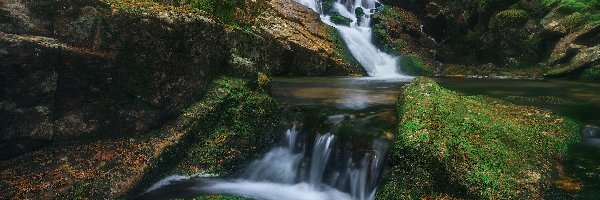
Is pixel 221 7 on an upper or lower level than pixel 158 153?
upper

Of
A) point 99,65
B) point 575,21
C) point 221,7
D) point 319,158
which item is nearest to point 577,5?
→ point 575,21

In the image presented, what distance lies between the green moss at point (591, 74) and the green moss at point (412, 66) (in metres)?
8.80

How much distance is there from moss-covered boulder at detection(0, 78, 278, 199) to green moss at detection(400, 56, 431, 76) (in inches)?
676

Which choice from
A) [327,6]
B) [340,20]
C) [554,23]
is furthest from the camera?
[327,6]

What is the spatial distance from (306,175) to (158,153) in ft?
11.4

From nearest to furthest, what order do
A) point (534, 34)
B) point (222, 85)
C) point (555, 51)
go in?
1. point (222, 85)
2. point (555, 51)
3. point (534, 34)

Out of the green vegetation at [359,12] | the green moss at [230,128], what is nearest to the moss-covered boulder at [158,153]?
the green moss at [230,128]

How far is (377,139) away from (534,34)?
19.9m

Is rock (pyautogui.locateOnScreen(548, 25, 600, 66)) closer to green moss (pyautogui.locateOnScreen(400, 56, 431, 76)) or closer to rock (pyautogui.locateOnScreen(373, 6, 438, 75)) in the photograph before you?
rock (pyautogui.locateOnScreen(373, 6, 438, 75))

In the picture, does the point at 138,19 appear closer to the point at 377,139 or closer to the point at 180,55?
the point at 180,55

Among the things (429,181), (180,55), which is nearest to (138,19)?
(180,55)

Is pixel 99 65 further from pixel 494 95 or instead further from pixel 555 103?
pixel 555 103

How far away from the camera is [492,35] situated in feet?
85.1

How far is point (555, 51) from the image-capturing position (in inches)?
882
